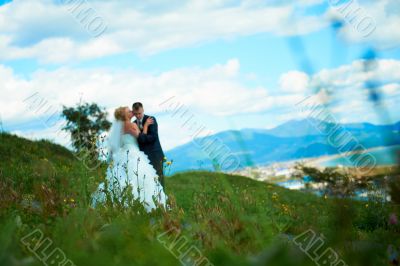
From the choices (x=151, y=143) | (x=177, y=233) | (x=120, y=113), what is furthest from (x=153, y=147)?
(x=177, y=233)

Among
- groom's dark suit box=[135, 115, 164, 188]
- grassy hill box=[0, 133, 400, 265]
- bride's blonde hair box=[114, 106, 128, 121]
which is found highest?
bride's blonde hair box=[114, 106, 128, 121]

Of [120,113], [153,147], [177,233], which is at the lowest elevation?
[177,233]

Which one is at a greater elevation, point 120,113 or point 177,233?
point 120,113

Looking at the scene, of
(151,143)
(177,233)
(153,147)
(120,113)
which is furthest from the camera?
(153,147)

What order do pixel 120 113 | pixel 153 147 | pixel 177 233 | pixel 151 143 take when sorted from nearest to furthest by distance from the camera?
pixel 177 233, pixel 120 113, pixel 151 143, pixel 153 147

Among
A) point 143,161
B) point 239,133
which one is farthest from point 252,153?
point 143,161

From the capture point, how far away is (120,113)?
40.3ft

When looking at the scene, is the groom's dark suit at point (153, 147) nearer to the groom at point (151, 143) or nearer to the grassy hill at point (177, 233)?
the groom at point (151, 143)

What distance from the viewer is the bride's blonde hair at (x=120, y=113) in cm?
1227

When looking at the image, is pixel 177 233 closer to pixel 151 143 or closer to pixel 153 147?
pixel 151 143

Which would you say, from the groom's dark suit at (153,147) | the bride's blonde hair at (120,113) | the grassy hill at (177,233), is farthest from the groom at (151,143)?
the grassy hill at (177,233)

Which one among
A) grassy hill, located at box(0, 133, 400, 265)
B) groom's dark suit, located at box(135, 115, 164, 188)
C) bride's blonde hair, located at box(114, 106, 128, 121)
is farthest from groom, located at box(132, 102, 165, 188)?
grassy hill, located at box(0, 133, 400, 265)

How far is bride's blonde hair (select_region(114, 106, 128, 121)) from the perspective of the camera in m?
12.3

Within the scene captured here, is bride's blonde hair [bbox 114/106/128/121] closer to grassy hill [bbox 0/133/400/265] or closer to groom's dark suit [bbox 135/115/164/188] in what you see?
groom's dark suit [bbox 135/115/164/188]
